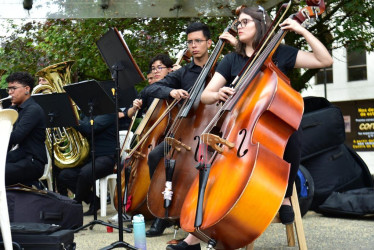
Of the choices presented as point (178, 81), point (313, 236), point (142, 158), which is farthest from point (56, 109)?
point (313, 236)

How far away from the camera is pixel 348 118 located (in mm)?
22719

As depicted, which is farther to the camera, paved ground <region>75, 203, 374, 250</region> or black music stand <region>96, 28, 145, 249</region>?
black music stand <region>96, 28, 145, 249</region>

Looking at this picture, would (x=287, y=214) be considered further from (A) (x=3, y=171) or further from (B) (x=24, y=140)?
(B) (x=24, y=140)

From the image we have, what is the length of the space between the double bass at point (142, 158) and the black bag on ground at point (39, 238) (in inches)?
56.9

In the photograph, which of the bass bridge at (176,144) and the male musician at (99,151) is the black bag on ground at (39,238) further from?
the male musician at (99,151)

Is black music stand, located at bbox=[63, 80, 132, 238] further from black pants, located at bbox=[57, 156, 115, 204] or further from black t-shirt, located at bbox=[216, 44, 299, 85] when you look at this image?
black t-shirt, located at bbox=[216, 44, 299, 85]

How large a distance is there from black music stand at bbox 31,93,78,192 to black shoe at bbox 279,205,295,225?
2730 millimetres

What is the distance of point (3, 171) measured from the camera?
10.2 feet

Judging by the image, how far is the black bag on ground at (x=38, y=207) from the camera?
418 cm

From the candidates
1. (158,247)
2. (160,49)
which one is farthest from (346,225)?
(160,49)

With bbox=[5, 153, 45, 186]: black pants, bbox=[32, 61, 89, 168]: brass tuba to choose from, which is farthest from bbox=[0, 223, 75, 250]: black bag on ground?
bbox=[32, 61, 89, 168]: brass tuba

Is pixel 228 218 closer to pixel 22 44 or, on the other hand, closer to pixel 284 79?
pixel 284 79

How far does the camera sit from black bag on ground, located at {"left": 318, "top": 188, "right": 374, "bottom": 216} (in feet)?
16.3

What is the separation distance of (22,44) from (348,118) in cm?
1584
